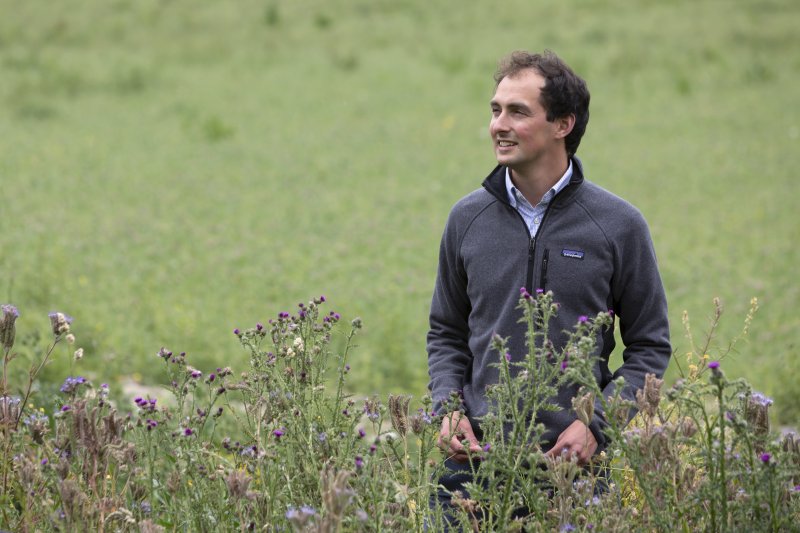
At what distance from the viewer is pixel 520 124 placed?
2842mm

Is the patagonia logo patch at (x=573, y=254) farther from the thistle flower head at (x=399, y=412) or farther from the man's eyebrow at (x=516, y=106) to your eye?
the thistle flower head at (x=399, y=412)

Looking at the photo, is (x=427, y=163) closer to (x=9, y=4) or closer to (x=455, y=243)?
(x=455, y=243)

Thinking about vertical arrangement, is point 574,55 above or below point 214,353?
above

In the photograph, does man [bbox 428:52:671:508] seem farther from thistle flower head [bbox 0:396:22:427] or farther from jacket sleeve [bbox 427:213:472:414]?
thistle flower head [bbox 0:396:22:427]

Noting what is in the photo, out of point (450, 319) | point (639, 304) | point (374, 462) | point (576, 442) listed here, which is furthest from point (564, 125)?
point (374, 462)

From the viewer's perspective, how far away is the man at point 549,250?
2805 mm

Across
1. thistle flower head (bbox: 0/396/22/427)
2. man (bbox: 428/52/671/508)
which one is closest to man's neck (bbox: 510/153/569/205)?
man (bbox: 428/52/671/508)

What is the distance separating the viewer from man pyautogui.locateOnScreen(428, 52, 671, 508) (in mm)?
2805

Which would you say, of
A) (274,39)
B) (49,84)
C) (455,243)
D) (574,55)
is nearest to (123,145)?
(49,84)

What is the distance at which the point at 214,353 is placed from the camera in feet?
22.7

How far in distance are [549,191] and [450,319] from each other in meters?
0.48

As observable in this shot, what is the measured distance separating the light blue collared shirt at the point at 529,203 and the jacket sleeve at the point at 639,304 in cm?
21

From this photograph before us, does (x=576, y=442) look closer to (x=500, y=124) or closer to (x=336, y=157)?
(x=500, y=124)

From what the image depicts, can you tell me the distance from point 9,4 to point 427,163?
1301 cm
